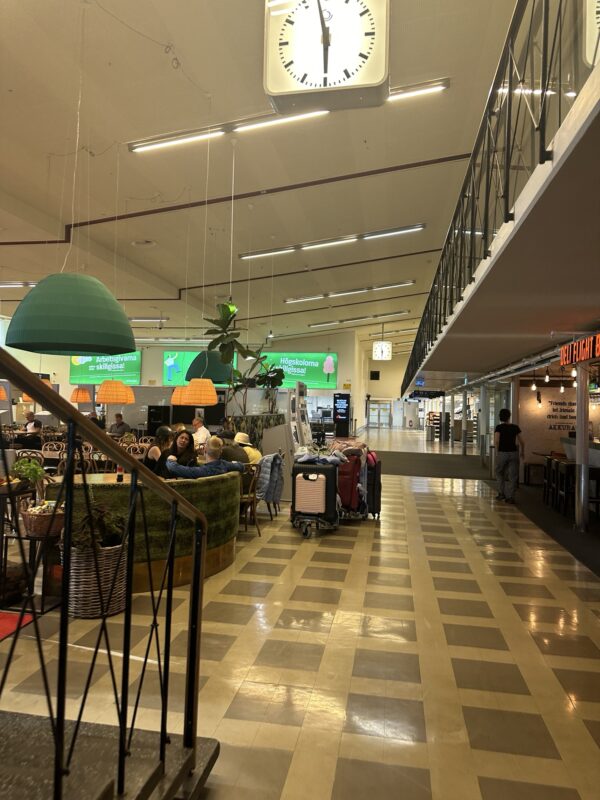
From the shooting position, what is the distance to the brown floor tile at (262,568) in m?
5.19

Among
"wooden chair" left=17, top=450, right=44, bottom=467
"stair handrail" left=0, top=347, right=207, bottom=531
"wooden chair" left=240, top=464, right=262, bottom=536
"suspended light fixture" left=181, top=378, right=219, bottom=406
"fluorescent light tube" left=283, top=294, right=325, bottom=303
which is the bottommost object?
"wooden chair" left=240, top=464, right=262, bottom=536

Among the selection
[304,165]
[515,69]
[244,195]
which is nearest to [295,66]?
[515,69]

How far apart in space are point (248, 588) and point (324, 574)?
0.82 metres

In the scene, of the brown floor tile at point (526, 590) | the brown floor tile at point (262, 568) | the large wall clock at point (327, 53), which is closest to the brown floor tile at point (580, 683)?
the brown floor tile at point (526, 590)

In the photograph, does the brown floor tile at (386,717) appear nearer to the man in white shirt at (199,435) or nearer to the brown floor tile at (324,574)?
the brown floor tile at (324,574)

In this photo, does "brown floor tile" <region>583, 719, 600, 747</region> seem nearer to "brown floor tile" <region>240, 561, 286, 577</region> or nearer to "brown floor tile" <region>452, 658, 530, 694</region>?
"brown floor tile" <region>452, 658, 530, 694</region>

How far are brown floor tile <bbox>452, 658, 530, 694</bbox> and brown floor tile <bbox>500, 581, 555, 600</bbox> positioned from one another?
147cm

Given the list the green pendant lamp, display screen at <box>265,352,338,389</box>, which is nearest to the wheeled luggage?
the green pendant lamp

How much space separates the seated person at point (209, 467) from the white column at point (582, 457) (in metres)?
4.61

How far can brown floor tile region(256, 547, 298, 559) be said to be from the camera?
19.1 feet

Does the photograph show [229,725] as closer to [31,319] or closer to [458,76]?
[31,319]

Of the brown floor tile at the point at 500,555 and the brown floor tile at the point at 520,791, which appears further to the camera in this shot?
the brown floor tile at the point at 500,555

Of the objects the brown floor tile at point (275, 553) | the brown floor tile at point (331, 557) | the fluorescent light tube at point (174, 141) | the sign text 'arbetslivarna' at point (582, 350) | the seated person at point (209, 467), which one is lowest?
the brown floor tile at point (331, 557)

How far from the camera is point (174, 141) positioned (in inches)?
238
